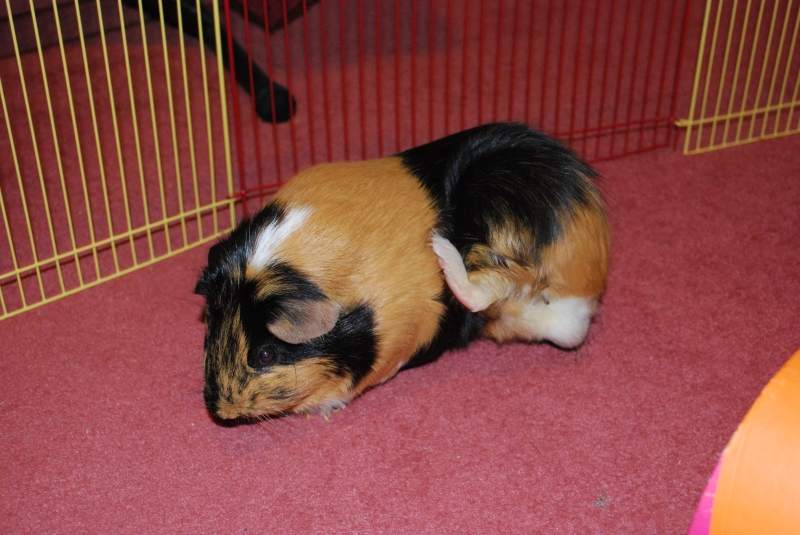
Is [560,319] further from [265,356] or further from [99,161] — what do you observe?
[99,161]

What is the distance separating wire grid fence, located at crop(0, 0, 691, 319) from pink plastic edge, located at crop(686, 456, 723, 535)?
63.6 inches

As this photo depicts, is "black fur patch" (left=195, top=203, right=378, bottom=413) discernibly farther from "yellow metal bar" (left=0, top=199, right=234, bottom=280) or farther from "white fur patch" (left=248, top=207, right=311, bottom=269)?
"yellow metal bar" (left=0, top=199, right=234, bottom=280)

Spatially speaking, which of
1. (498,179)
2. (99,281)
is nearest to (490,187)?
(498,179)

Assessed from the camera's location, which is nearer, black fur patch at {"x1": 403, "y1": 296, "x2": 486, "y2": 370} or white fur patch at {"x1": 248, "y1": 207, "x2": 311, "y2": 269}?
white fur patch at {"x1": 248, "y1": 207, "x2": 311, "y2": 269}

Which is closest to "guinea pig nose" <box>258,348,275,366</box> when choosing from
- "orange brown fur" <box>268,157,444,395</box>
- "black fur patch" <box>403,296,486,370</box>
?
"orange brown fur" <box>268,157,444,395</box>

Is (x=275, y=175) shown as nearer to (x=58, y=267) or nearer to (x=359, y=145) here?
(x=359, y=145)

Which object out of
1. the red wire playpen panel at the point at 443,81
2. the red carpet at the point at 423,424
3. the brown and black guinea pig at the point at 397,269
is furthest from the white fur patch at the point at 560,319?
the red wire playpen panel at the point at 443,81

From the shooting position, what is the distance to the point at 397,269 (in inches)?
72.5

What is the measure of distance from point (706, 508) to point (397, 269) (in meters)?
0.80

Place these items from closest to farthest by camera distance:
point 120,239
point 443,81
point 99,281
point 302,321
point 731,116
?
point 302,321
point 99,281
point 120,239
point 731,116
point 443,81

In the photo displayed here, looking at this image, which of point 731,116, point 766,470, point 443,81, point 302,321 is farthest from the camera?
point 443,81

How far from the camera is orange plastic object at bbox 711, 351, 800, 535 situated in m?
1.27

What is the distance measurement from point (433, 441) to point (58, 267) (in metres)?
1.12

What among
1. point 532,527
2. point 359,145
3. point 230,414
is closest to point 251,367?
point 230,414
